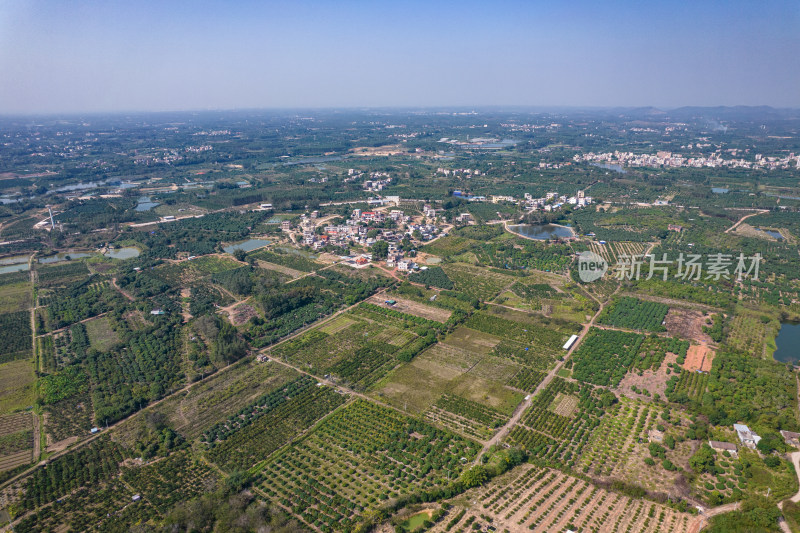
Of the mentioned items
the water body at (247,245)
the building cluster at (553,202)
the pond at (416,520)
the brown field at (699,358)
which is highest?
the building cluster at (553,202)

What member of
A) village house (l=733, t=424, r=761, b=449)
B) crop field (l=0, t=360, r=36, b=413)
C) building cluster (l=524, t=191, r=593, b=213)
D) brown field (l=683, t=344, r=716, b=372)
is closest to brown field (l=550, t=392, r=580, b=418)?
village house (l=733, t=424, r=761, b=449)

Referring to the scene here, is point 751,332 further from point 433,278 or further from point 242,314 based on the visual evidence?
point 242,314

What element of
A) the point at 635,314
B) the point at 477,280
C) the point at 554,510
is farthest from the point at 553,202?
the point at 554,510

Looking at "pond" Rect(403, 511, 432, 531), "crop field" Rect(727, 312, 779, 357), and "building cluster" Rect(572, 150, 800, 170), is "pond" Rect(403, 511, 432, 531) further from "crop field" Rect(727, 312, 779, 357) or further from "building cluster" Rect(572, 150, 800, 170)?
"building cluster" Rect(572, 150, 800, 170)

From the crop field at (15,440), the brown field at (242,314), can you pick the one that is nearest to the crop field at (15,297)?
the crop field at (15,440)

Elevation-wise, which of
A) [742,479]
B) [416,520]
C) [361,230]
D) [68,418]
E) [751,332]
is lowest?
[416,520]

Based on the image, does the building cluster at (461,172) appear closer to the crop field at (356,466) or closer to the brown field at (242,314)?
the brown field at (242,314)

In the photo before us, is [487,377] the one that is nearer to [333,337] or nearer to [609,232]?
[333,337]
